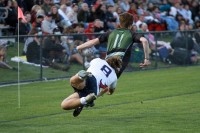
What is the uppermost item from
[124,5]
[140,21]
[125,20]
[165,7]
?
[125,20]

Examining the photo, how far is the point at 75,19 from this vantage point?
27875 mm

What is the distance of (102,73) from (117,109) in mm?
2900

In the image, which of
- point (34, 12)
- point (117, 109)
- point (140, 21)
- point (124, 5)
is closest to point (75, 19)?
point (34, 12)

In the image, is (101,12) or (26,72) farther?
(101,12)

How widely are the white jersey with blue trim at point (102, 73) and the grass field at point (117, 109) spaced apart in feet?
2.64

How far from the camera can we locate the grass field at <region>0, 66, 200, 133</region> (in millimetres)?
12766

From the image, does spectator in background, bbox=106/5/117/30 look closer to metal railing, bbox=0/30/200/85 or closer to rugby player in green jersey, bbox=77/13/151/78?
metal railing, bbox=0/30/200/85

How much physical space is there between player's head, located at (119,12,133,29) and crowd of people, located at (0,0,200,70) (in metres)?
8.60

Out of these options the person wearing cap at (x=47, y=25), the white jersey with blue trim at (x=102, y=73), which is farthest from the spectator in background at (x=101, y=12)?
the white jersey with blue trim at (x=102, y=73)

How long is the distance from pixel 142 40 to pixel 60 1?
634 inches

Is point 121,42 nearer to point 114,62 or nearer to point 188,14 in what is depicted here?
point 114,62

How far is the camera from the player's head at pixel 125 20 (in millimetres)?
13414

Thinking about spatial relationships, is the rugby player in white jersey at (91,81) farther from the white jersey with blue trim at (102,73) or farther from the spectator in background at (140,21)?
the spectator in background at (140,21)

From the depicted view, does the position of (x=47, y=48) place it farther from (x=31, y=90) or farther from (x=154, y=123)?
(x=154, y=123)
